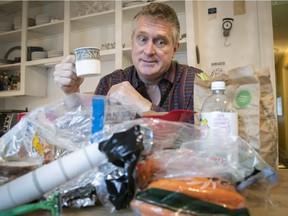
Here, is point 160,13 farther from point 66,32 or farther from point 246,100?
point 66,32

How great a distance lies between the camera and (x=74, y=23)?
9.31 ft

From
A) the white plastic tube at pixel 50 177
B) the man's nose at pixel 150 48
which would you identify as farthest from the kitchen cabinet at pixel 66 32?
the white plastic tube at pixel 50 177

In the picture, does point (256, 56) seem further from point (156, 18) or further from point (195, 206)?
point (195, 206)

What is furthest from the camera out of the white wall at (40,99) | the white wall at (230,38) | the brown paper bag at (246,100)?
the white wall at (40,99)

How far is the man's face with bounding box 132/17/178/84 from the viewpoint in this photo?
3.70ft

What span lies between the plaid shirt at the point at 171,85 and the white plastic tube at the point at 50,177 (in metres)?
0.75

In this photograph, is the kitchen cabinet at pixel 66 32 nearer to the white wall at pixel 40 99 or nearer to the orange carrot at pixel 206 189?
the white wall at pixel 40 99

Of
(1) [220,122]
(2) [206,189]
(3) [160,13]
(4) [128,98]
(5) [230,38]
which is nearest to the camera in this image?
(2) [206,189]

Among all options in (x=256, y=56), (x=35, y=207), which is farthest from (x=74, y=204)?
(x=256, y=56)

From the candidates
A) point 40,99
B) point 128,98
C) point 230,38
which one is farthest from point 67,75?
point 40,99

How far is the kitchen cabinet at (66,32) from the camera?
2.52 metres

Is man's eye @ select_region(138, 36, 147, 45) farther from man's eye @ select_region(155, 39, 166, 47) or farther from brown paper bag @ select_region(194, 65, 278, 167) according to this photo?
brown paper bag @ select_region(194, 65, 278, 167)

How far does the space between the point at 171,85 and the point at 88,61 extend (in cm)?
66

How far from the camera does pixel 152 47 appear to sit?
1.16 m
